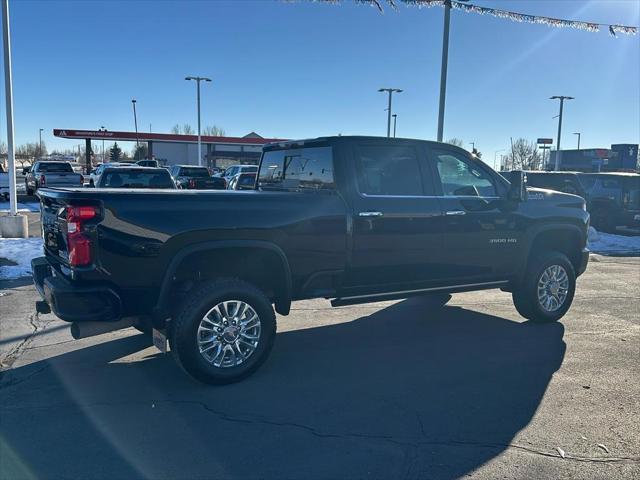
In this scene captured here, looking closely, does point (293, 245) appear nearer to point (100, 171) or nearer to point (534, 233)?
point (534, 233)

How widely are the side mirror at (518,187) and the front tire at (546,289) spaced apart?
36.8 inches

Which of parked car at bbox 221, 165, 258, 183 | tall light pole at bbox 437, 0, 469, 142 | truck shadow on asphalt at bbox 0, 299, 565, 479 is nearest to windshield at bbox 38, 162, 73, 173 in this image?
parked car at bbox 221, 165, 258, 183

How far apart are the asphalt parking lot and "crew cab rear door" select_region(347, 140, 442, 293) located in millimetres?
781

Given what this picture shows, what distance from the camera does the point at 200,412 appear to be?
159 inches

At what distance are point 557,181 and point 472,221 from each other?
11666 millimetres

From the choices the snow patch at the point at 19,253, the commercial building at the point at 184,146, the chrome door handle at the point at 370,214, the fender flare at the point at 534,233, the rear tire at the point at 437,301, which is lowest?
the rear tire at the point at 437,301

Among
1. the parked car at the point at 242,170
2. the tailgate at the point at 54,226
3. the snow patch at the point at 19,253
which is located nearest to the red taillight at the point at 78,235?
the tailgate at the point at 54,226

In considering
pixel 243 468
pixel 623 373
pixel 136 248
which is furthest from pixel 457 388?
pixel 136 248

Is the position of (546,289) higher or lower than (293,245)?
lower

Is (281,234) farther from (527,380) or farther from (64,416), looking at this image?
(527,380)

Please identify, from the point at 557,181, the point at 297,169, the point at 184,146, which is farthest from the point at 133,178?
the point at 184,146

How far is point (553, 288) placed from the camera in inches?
261

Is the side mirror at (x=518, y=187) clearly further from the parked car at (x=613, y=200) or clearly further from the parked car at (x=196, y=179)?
the parked car at (x=196, y=179)

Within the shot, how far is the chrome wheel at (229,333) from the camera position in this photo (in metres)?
4.49
